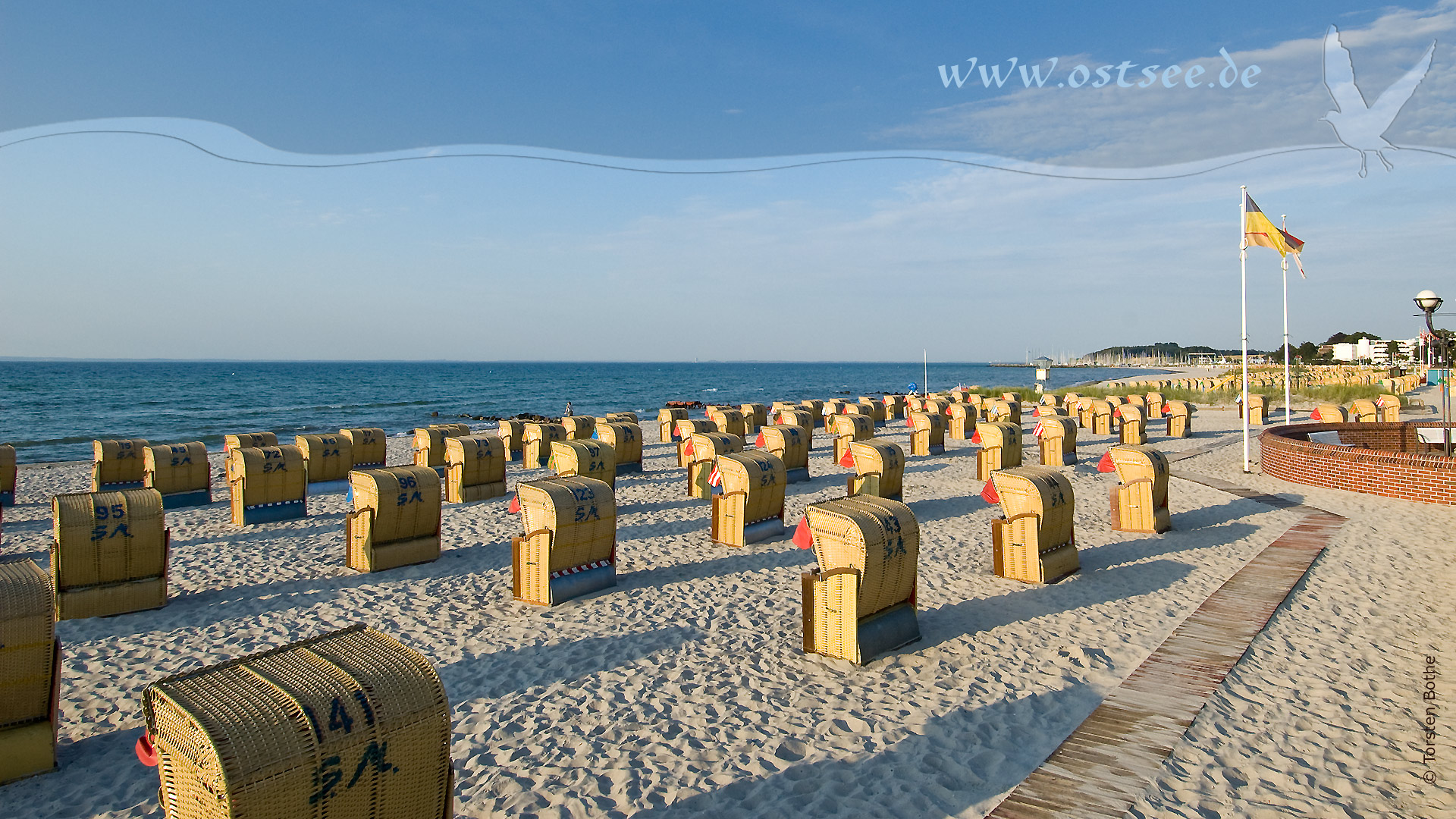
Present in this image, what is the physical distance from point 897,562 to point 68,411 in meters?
63.3

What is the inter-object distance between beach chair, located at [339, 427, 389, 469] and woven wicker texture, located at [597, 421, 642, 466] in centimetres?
524

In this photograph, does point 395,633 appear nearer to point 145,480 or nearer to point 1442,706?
point 1442,706

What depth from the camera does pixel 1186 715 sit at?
20.2ft

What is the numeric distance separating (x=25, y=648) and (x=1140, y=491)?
13.6 metres

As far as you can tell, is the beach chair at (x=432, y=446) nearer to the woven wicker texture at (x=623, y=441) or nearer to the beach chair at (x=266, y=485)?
the woven wicker texture at (x=623, y=441)

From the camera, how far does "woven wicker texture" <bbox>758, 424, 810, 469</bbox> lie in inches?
703

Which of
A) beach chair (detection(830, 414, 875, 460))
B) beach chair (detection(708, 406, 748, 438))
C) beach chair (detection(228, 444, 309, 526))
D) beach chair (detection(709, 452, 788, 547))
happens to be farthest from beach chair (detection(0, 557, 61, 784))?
beach chair (detection(708, 406, 748, 438))

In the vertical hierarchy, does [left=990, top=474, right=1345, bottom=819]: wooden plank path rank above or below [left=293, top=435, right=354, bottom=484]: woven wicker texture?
below

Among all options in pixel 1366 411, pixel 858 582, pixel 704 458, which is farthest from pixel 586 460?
pixel 1366 411

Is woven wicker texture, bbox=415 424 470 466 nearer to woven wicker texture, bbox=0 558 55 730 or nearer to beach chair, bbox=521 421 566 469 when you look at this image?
beach chair, bbox=521 421 566 469

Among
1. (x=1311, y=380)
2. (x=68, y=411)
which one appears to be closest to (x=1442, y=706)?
(x=1311, y=380)

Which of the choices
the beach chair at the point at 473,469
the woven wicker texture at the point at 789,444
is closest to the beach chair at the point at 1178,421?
the woven wicker texture at the point at 789,444

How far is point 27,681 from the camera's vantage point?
17.8 feet

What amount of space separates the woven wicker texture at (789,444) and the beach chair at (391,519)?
8399 millimetres
